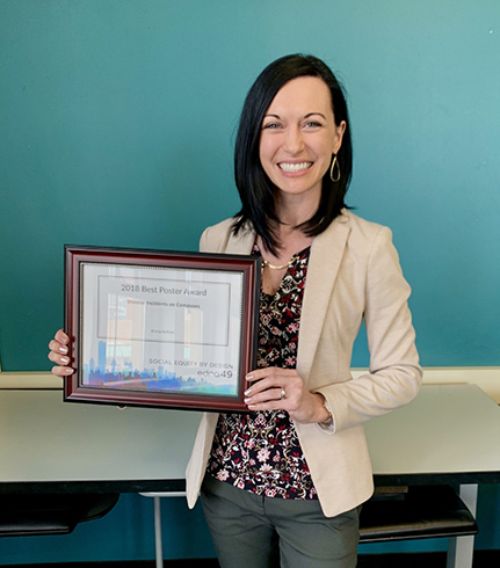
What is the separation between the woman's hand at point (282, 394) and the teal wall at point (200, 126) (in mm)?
851

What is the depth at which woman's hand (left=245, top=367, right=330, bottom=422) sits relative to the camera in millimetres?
1080

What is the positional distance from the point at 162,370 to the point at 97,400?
0.51 ft

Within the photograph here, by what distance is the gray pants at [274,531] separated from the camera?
3.83 ft

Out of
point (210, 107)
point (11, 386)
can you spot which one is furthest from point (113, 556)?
point (210, 107)

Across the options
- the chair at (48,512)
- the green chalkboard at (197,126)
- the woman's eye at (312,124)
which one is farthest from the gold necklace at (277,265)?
the chair at (48,512)

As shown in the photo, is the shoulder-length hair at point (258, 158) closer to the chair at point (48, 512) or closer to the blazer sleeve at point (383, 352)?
the blazer sleeve at point (383, 352)

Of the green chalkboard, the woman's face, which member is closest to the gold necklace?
the woman's face

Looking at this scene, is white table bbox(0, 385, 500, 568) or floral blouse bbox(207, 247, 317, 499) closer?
floral blouse bbox(207, 247, 317, 499)

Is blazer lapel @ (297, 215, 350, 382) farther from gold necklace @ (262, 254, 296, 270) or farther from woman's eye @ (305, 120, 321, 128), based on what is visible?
woman's eye @ (305, 120, 321, 128)

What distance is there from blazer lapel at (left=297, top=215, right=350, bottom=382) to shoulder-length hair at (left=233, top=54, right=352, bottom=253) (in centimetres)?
5

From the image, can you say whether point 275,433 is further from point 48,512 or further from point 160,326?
point 48,512

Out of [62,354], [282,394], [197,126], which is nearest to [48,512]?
[62,354]

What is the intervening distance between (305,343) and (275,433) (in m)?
0.19

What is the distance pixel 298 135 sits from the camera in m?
1.11
